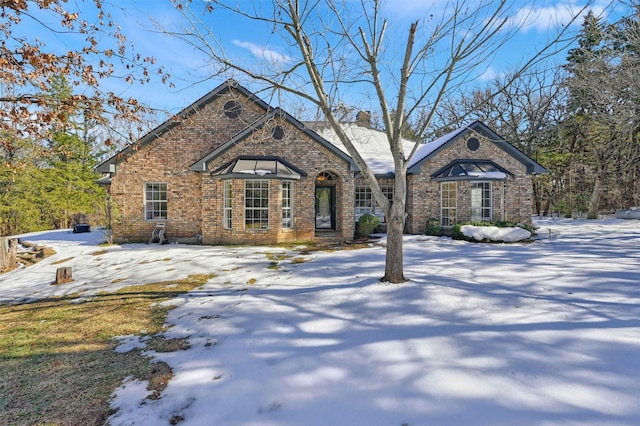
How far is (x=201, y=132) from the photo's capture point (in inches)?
540

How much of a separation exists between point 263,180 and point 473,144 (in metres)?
9.99

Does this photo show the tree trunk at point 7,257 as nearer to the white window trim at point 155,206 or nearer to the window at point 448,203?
the white window trim at point 155,206

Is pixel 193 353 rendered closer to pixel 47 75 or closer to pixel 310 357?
pixel 310 357

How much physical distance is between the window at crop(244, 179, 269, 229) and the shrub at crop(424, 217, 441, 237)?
7292mm

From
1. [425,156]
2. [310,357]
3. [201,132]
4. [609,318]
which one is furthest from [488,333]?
[201,132]

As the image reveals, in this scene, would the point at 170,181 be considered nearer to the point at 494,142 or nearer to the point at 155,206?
the point at 155,206

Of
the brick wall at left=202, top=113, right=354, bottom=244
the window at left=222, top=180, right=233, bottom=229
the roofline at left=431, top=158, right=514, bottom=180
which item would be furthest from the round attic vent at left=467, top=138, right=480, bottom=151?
the window at left=222, top=180, right=233, bottom=229

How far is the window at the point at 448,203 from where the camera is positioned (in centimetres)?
1446

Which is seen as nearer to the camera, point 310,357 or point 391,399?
point 391,399

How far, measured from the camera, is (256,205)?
12398 mm

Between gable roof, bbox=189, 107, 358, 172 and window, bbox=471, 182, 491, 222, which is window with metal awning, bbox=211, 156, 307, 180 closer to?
gable roof, bbox=189, 107, 358, 172

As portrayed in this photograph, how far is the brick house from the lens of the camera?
12.4 metres

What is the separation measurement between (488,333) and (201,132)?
13170 millimetres

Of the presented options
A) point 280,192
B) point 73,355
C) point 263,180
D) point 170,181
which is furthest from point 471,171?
point 73,355
